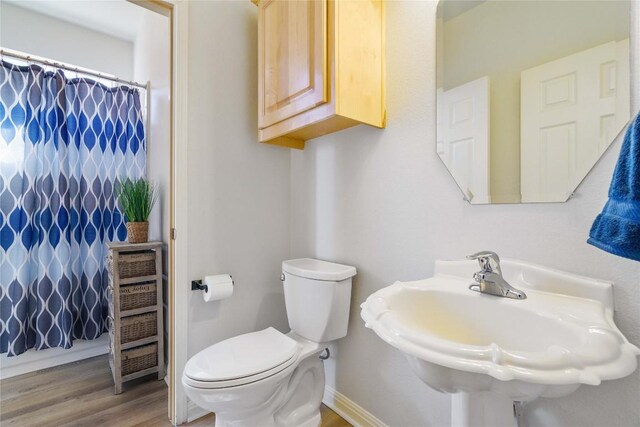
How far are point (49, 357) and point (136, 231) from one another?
44.2 inches

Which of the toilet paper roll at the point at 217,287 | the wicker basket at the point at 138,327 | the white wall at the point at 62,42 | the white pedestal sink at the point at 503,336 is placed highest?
the white wall at the point at 62,42

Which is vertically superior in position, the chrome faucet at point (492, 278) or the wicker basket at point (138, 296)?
the chrome faucet at point (492, 278)

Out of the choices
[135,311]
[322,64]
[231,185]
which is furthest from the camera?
[135,311]

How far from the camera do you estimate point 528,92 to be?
94 cm

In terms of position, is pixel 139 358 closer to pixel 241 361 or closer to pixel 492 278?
pixel 241 361

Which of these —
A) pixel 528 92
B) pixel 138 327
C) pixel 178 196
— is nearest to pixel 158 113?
pixel 178 196

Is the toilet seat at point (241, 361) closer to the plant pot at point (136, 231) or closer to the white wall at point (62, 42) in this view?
the plant pot at point (136, 231)

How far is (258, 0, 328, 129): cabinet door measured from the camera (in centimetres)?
120

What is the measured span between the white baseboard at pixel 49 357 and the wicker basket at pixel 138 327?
0.66 m

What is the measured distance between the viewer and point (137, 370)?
1831 millimetres

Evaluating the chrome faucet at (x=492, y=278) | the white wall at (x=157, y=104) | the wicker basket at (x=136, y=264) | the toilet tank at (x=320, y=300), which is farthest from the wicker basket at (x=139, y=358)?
the chrome faucet at (x=492, y=278)

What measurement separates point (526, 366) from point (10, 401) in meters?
2.54

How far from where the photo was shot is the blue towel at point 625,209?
1.83ft

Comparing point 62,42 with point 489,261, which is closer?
point 489,261
